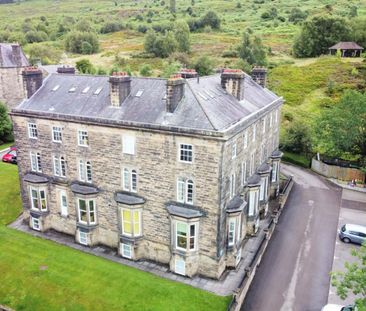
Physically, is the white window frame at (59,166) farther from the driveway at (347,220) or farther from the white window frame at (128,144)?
the driveway at (347,220)

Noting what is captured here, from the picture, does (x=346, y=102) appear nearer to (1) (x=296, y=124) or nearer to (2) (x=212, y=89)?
(1) (x=296, y=124)

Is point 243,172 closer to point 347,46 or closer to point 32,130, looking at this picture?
point 32,130

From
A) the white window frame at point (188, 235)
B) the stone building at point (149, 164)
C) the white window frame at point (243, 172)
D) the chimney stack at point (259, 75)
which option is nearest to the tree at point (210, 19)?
the chimney stack at point (259, 75)

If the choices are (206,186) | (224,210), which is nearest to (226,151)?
(206,186)

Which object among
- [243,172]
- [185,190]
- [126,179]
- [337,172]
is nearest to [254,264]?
→ [243,172]

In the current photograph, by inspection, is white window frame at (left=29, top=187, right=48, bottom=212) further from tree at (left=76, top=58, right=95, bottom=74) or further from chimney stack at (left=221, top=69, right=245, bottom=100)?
tree at (left=76, top=58, right=95, bottom=74)
